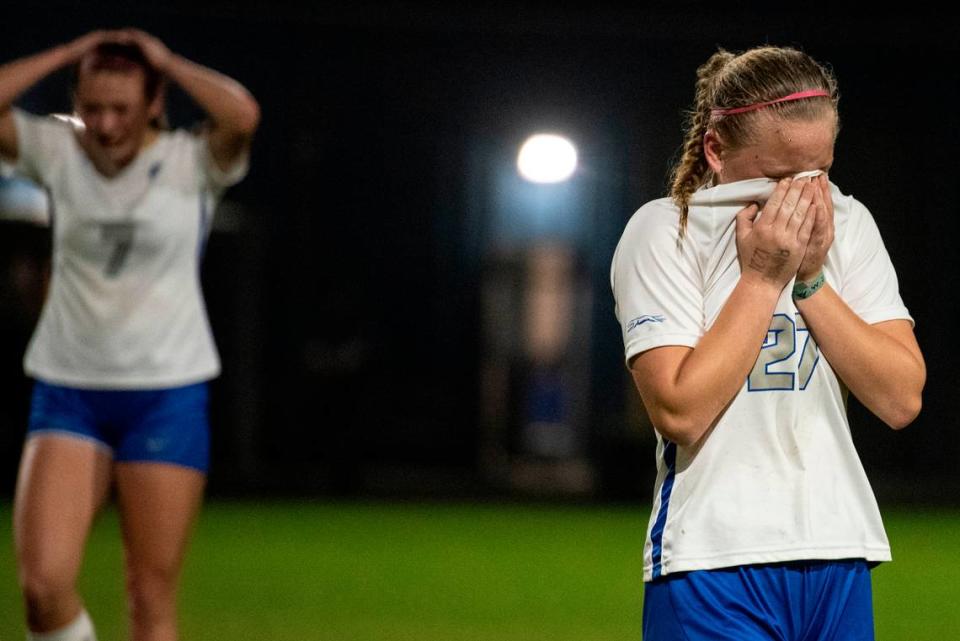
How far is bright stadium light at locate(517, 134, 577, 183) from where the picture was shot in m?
12.1

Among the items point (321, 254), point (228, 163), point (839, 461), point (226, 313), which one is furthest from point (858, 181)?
point (839, 461)

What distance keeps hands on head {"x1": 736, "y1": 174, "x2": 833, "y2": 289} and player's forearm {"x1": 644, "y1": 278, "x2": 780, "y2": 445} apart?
0.09 feet

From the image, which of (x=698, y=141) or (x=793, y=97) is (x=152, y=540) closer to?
(x=698, y=141)

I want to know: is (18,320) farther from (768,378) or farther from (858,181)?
(768,378)

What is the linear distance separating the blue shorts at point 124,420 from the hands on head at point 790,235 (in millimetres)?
2034

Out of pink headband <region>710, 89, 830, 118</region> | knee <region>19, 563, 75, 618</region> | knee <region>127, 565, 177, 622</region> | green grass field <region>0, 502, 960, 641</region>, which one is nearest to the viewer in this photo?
pink headband <region>710, 89, 830, 118</region>

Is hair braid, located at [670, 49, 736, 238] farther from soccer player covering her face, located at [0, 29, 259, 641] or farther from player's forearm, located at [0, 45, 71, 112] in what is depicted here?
player's forearm, located at [0, 45, 71, 112]

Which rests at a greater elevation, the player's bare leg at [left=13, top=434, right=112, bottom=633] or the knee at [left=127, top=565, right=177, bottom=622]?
the player's bare leg at [left=13, top=434, right=112, bottom=633]

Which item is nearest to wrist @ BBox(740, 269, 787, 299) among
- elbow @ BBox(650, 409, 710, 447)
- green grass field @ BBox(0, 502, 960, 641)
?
elbow @ BBox(650, 409, 710, 447)

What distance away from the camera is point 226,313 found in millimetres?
12227

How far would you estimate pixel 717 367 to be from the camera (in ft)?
6.71

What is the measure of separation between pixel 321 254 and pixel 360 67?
1625 mm

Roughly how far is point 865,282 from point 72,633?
7.44 feet

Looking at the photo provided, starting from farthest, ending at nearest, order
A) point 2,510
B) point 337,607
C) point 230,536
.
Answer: point 2,510
point 230,536
point 337,607
